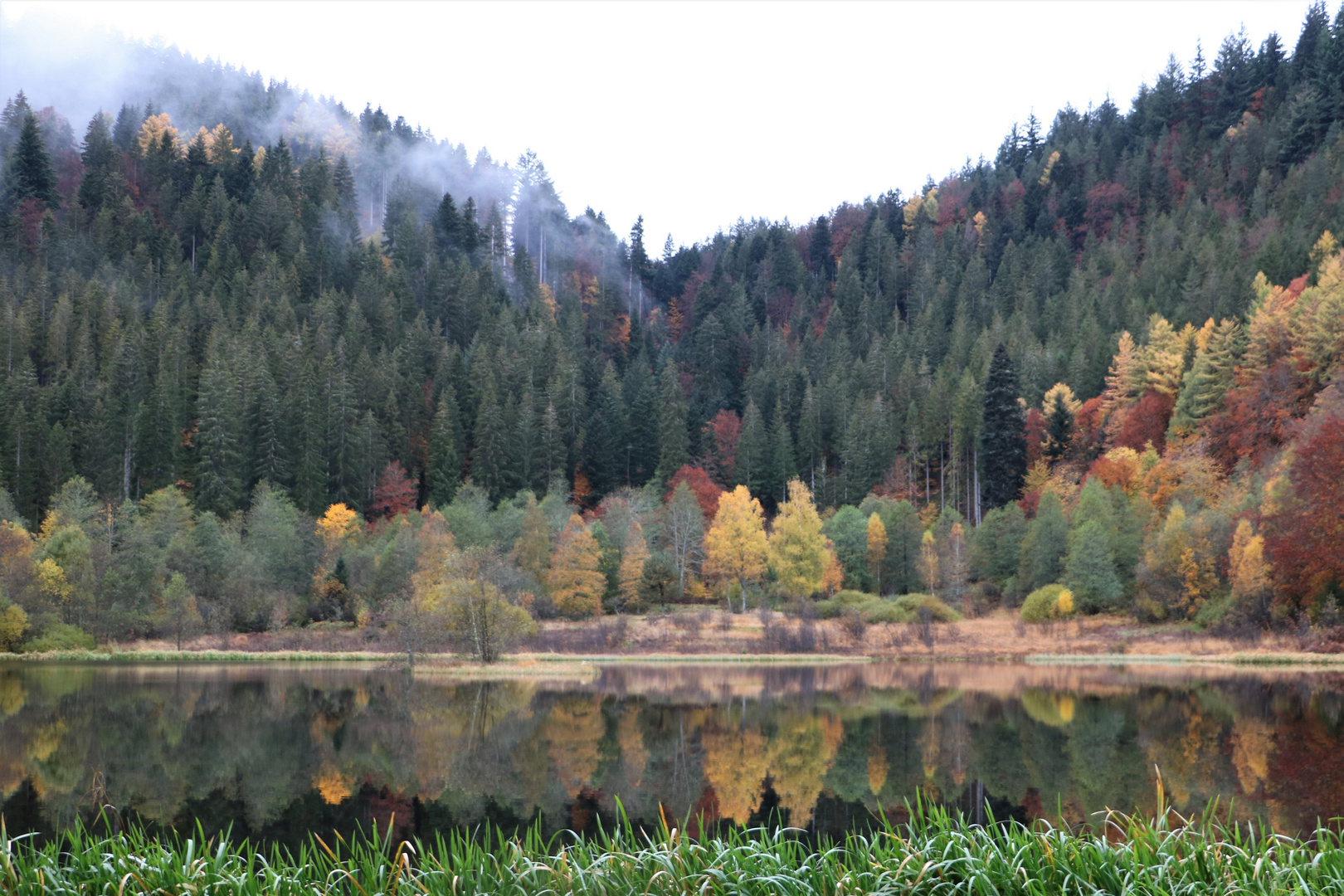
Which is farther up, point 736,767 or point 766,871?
point 766,871

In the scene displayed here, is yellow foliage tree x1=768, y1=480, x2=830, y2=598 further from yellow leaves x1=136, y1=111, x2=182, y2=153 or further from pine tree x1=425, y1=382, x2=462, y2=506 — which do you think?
yellow leaves x1=136, y1=111, x2=182, y2=153

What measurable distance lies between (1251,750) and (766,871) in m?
19.5

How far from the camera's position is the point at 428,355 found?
11225 centimetres

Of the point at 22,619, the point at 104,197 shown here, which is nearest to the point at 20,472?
the point at 22,619

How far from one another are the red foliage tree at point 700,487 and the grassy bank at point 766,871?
78.6 metres

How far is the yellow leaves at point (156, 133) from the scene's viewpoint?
143750 mm

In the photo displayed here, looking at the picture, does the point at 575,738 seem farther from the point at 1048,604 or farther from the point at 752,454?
the point at 752,454

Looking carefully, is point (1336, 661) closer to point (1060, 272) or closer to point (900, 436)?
point (900, 436)

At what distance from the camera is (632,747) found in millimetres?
23969

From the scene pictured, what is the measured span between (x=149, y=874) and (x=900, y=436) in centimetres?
9646

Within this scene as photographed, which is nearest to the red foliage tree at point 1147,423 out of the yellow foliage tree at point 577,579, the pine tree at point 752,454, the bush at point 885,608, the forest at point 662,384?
the forest at point 662,384

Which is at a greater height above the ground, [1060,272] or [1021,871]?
[1060,272]

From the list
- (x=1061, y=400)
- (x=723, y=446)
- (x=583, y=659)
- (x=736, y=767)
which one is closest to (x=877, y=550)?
(x=1061, y=400)

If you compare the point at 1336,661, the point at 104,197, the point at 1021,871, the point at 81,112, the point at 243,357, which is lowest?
the point at 1336,661
